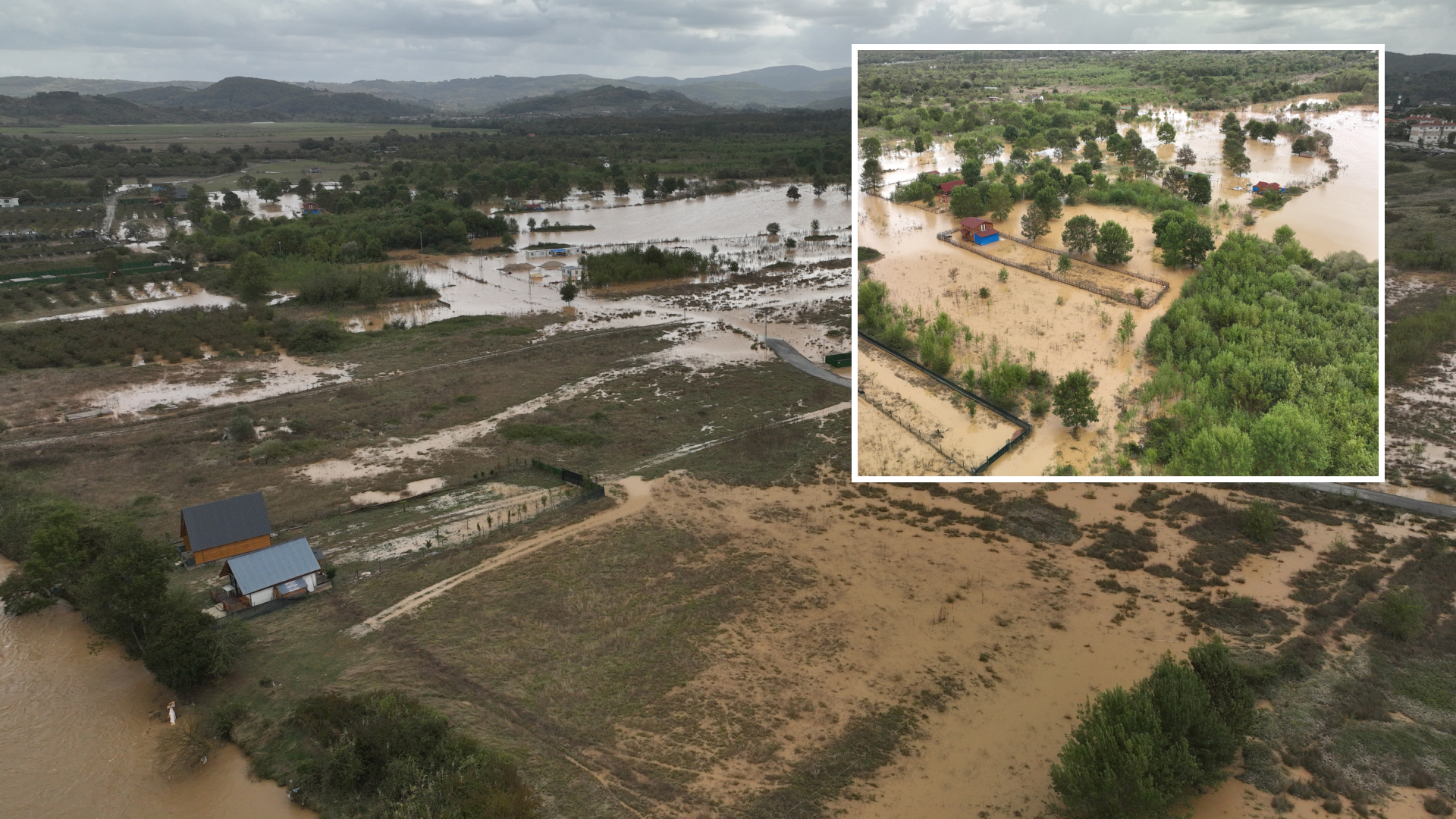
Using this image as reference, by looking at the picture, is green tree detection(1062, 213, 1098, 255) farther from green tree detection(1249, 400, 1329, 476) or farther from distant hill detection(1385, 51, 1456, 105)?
distant hill detection(1385, 51, 1456, 105)

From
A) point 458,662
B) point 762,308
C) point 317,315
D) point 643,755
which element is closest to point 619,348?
point 762,308

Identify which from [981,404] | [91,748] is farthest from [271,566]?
[981,404]

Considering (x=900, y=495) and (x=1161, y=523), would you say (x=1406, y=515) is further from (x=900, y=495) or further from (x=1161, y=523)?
(x=900, y=495)

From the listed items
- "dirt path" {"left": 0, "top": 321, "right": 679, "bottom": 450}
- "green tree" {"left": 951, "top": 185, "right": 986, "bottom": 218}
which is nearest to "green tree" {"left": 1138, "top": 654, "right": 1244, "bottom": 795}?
"green tree" {"left": 951, "top": 185, "right": 986, "bottom": 218}

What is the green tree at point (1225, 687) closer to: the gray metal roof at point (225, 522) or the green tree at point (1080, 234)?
the green tree at point (1080, 234)

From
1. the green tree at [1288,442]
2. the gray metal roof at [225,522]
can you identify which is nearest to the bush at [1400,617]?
the green tree at [1288,442]
